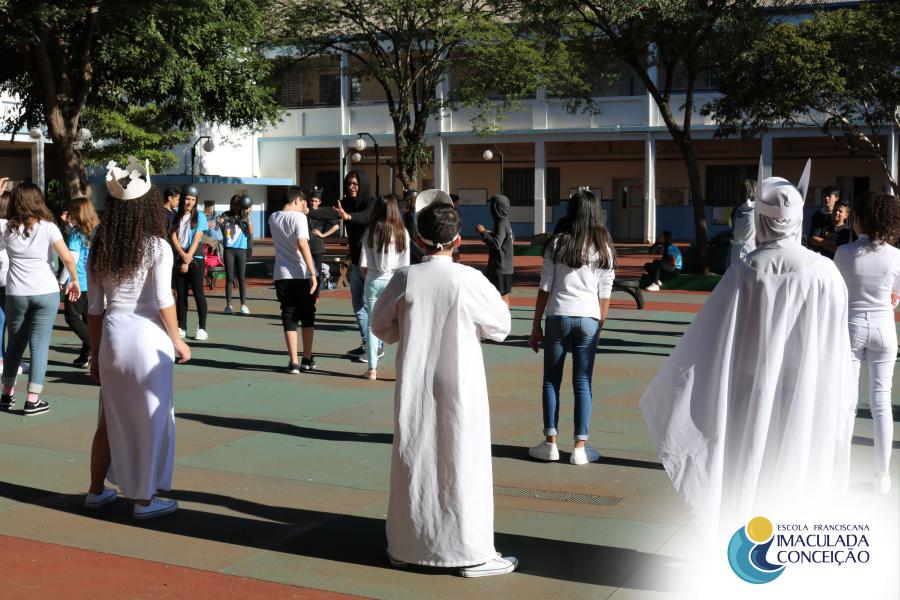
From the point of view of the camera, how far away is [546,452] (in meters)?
7.16

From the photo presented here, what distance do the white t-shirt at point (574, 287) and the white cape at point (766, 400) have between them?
Answer: 6.82 feet

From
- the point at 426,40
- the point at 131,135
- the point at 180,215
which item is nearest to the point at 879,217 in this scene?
the point at 180,215

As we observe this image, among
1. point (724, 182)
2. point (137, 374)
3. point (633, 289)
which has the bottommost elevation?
point (633, 289)

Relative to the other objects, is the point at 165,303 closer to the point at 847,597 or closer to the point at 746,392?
the point at 746,392

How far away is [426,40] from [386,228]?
1981 cm

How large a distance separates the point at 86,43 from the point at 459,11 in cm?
1138

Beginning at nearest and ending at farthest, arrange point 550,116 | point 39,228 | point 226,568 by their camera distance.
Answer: point 226,568 < point 39,228 < point 550,116

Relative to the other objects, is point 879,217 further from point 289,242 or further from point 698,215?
point 698,215

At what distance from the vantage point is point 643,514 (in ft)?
19.5

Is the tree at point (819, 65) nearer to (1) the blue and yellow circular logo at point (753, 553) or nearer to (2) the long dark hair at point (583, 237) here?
(2) the long dark hair at point (583, 237)

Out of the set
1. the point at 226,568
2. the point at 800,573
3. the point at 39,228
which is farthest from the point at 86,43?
the point at 800,573

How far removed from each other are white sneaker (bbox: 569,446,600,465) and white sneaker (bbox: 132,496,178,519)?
2.57 m

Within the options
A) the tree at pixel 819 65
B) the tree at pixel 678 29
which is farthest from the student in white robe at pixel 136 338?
the tree at pixel 819 65

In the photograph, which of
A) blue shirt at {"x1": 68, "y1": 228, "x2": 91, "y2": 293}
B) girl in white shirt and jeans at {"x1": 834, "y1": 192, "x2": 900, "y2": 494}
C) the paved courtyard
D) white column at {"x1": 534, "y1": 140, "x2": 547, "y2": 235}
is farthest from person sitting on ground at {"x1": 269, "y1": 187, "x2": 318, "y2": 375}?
white column at {"x1": 534, "y1": 140, "x2": 547, "y2": 235}
